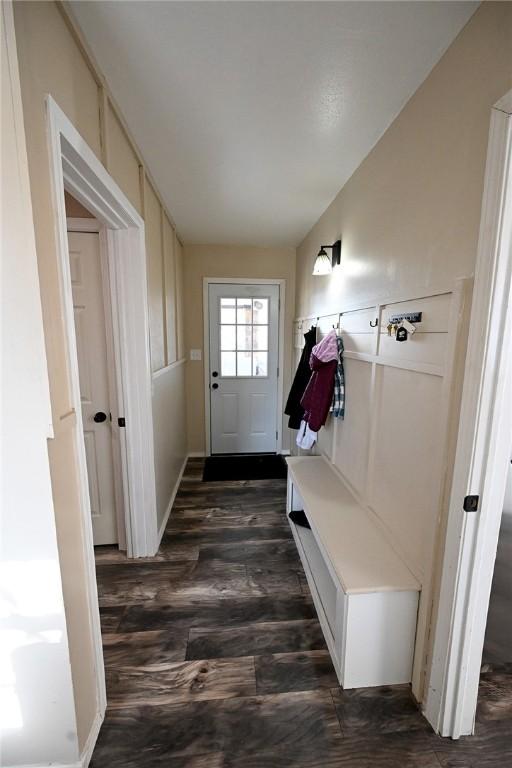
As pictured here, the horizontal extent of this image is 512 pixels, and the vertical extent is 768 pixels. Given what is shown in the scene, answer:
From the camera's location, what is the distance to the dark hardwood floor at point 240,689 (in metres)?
1.12

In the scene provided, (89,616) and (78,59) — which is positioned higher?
(78,59)

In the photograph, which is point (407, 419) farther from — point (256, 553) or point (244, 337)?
point (244, 337)

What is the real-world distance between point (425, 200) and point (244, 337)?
2.55 metres

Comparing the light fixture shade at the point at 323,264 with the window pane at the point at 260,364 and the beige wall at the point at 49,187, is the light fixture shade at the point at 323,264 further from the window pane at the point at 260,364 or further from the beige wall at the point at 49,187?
the window pane at the point at 260,364

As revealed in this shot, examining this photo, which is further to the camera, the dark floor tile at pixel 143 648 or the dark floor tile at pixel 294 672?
the dark floor tile at pixel 143 648

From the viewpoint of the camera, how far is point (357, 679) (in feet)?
4.34

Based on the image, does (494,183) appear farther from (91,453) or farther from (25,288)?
(91,453)

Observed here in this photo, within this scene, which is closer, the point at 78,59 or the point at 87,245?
the point at 78,59

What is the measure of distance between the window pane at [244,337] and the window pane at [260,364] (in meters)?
0.15

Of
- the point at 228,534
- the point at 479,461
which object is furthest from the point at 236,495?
the point at 479,461

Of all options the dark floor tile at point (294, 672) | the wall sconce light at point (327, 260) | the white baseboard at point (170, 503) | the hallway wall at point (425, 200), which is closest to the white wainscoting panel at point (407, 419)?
the hallway wall at point (425, 200)

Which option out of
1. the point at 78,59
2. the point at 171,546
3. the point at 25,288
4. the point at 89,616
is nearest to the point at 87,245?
the point at 78,59

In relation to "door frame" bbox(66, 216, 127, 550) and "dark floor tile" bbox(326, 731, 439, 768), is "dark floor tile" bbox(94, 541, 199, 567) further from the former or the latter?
"dark floor tile" bbox(326, 731, 439, 768)

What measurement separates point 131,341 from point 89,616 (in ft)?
4.20
